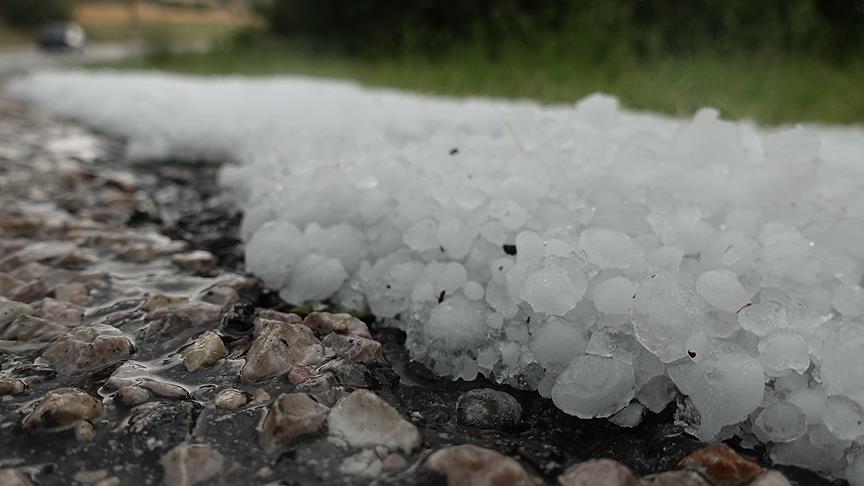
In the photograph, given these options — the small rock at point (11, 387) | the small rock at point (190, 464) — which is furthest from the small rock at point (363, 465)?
the small rock at point (11, 387)

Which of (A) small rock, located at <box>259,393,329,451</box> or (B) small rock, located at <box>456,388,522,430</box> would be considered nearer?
(A) small rock, located at <box>259,393,329,451</box>

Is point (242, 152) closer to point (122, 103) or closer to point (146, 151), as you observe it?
point (146, 151)

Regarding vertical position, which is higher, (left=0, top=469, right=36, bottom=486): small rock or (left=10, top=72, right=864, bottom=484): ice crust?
(left=10, top=72, right=864, bottom=484): ice crust

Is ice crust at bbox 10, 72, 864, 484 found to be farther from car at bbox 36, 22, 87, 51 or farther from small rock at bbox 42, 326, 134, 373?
car at bbox 36, 22, 87, 51

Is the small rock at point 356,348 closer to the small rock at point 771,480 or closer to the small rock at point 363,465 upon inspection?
the small rock at point 363,465

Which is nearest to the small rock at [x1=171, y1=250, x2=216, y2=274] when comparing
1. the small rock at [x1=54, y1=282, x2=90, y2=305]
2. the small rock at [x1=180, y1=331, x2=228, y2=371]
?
the small rock at [x1=54, y1=282, x2=90, y2=305]

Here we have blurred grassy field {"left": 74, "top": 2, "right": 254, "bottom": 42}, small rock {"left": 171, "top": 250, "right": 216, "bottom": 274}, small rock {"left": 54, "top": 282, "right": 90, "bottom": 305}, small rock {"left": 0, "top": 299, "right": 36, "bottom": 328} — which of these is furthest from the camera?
blurred grassy field {"left": 74, "top": 2, "right": 254, "bottom": 42}

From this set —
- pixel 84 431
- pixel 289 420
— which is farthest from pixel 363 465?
pixel 84 431
